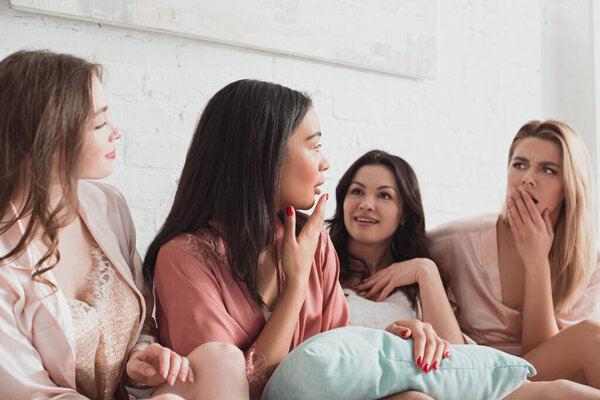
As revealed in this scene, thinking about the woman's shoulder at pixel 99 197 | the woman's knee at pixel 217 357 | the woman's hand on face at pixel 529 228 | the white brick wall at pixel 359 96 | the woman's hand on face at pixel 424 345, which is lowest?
the woman's hand on face at pixel 424 345

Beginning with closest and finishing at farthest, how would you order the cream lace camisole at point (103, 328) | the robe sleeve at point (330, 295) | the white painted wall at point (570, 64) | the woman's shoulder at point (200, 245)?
1. the cream lace camisole at point (103, 328)
2. the woman's shoulder at point (200, 245)
3. the robe sleeve at point (330, 295)
4. the white painted wall at point (570, 64)

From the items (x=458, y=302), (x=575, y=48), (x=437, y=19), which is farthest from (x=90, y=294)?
(x=575, y=48)

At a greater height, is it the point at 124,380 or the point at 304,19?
the point at 304,19

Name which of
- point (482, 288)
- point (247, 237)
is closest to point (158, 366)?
point (247, 237)

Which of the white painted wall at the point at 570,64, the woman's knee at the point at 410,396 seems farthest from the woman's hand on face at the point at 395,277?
the white painted wall at the point at 570,64

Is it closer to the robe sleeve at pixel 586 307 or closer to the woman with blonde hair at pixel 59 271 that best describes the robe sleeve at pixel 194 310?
the woman with blonde hair at pixel 59 271

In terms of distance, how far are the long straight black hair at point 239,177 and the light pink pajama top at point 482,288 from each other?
2.49ft

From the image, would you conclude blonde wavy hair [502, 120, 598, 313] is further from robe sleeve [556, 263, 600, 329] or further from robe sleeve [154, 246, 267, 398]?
robe sleeve [154, 246, 267, 398]

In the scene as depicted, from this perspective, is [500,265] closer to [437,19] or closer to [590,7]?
[437,19]

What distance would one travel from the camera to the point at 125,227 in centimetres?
137

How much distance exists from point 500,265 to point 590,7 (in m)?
1.38

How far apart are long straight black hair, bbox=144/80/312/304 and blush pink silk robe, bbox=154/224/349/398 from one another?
29 millimetres

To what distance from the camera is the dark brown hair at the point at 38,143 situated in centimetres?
110

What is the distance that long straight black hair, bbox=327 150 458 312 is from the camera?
188 centimetres
